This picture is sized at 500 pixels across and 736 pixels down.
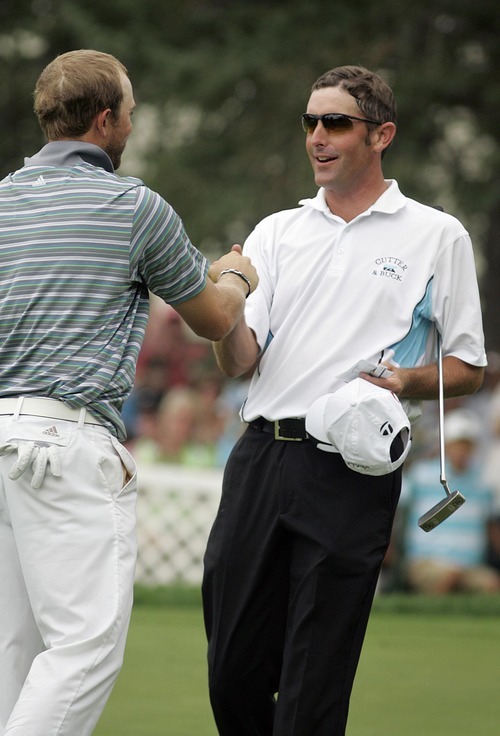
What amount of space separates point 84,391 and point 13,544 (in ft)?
1.70

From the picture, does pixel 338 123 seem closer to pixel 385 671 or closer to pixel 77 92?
pixel 77 92

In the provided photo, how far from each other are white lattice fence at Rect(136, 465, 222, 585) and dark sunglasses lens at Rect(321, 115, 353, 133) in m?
6.89

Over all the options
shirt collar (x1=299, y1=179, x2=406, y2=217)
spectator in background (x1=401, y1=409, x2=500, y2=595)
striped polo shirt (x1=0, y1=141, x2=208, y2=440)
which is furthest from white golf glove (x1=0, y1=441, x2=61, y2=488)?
spectator in background (x1=401, y1=409, x2=500, y2=595)

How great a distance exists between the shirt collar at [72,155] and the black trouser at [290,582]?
1203mm

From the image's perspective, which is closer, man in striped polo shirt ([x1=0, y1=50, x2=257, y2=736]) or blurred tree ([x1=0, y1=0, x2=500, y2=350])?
man in striped polo shirt ([x1=0, y1=50, x2=257, y2=736])

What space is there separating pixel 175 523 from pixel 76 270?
7882 mm

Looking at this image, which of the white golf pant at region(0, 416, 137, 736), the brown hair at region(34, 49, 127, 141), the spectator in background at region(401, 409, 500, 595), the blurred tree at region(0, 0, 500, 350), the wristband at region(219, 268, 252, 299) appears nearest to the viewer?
the white golf pant at region(0, 416, 137, 736)

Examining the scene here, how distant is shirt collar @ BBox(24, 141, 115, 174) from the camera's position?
419 cm

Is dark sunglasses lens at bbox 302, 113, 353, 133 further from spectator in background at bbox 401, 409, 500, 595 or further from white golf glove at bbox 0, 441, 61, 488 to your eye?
spectator in background at bbox 401, 409, 500, 595

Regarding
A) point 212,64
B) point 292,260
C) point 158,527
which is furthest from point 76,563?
point 212,64

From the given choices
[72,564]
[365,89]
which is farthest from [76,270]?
[365,89]

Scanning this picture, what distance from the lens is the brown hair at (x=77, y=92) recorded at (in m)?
4.17

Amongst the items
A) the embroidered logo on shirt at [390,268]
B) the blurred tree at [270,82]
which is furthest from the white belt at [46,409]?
the blurred tree at [270,82]

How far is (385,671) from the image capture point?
26.7ft
